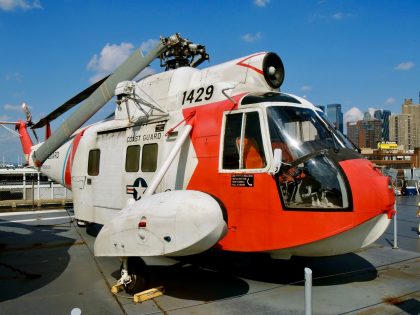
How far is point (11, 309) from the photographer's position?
16.5 ft

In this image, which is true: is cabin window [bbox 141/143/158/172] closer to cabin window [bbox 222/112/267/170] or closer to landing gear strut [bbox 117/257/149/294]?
cabin window [bbox 222/112/267/170]

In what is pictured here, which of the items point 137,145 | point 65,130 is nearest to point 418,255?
point 137,145

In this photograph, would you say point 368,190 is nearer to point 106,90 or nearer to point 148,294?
point 148,294

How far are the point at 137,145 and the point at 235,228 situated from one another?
2863 mm

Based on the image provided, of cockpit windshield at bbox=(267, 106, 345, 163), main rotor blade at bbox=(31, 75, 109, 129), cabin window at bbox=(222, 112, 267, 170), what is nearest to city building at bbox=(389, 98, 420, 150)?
main rotor blade at bbox=(31, 75, 109, 129)

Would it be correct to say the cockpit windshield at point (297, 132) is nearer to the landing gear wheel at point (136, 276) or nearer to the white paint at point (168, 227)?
the white paint at point (168, 227)

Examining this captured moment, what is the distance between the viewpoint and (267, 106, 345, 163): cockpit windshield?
5332 mm

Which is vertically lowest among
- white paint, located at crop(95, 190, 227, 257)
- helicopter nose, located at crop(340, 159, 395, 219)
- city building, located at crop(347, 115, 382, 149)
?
white paint, located at crop(95, 190, 227, 257)

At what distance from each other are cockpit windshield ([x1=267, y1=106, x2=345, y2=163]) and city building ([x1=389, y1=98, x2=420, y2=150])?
168m

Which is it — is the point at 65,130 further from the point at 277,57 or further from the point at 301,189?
the point at 301,189

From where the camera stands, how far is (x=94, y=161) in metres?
8.67

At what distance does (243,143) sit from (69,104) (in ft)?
23.0

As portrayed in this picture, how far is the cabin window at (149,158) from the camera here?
6.99 m

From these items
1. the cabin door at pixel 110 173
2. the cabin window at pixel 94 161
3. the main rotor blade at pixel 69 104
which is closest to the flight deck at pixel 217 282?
the cabin door at pixel 110 173
